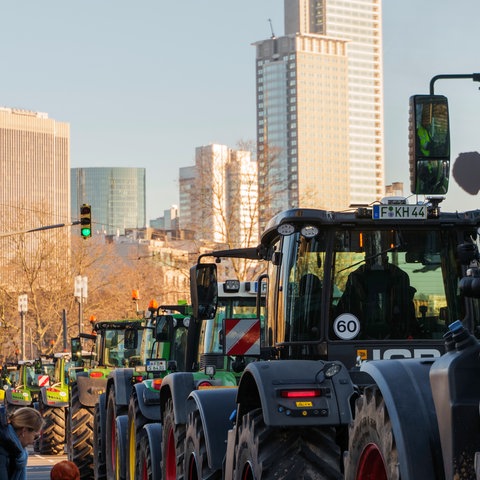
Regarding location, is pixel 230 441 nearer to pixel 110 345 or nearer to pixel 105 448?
pixel 105 448

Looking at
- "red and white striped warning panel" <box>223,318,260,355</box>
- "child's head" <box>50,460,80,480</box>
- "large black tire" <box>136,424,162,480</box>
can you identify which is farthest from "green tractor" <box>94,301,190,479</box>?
"child's head" <box>50,460,80,480</box>

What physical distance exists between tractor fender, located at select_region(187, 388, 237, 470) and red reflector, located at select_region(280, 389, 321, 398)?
2051mm

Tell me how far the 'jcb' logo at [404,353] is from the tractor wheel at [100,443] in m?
8.89

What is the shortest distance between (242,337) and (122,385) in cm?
477

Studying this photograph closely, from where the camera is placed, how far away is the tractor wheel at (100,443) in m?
17.4

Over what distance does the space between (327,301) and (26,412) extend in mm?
2096

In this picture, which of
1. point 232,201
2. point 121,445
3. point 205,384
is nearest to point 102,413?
point 121,445

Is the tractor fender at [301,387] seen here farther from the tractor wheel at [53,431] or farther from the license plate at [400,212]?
the tractor wheel at [53,431]

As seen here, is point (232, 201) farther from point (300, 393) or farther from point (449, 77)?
point (300, 393)

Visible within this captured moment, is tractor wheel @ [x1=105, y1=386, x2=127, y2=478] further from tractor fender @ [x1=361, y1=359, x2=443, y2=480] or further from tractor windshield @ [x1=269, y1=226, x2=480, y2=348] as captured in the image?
tractor fender @ [x1=361, y1=359, x2=443, y2=480]

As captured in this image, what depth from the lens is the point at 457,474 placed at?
223 inches

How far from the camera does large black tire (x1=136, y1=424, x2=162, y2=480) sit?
13203mm

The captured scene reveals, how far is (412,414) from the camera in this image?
6145 mm

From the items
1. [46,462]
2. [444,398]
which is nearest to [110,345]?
[46,462]
